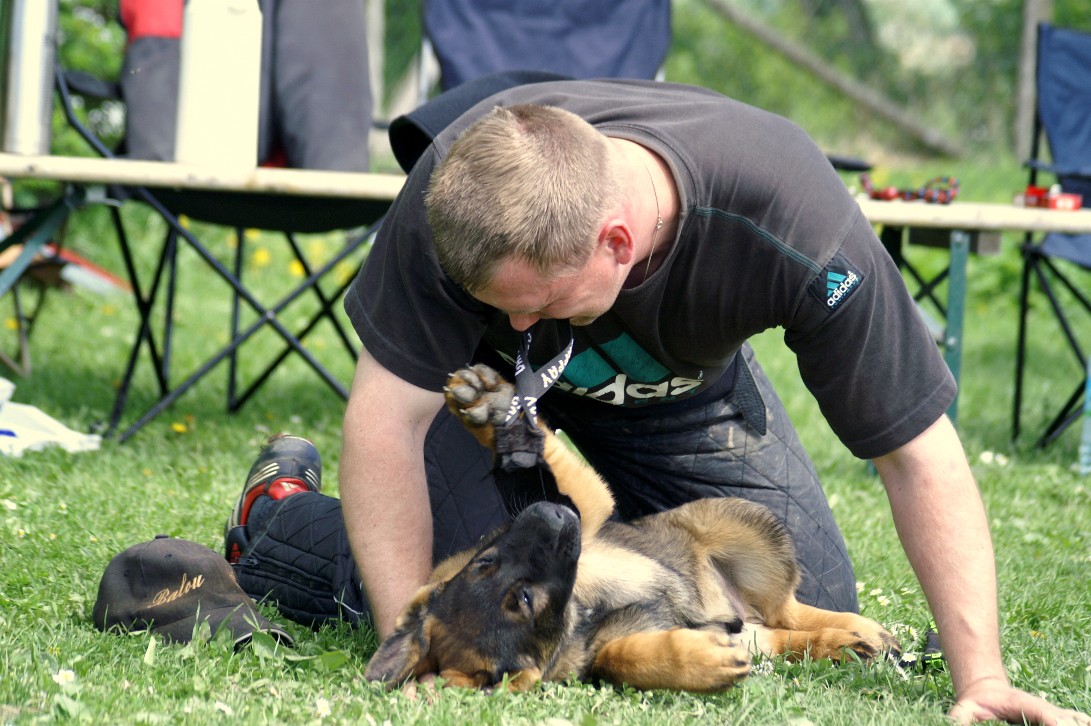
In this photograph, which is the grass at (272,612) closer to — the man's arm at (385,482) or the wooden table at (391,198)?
the man's arm at (385,482)

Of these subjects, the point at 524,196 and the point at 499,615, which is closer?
the point at 524,196

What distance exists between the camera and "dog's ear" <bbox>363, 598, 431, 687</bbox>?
2457 mm

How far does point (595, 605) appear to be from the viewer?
9.11 feet

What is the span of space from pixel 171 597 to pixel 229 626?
179 millimetres

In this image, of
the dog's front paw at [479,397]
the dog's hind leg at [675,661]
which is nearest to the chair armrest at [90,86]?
the dog's front paw at [479,397]

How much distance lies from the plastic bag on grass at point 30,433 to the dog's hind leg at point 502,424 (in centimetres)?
226

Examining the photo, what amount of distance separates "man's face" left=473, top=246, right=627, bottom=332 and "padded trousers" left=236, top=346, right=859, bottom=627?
765 mm

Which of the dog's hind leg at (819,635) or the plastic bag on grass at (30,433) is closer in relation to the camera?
the dog's hind leg at (819,635)

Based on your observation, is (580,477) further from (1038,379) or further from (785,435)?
(1038,379)

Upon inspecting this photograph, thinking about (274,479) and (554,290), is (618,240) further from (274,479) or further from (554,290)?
(274,479)

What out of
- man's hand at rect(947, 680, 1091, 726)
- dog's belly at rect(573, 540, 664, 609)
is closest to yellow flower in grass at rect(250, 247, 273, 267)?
dog's belly at rect(573, 540, 664, 609)

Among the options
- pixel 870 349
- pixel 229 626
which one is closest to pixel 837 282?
pixel 870 349

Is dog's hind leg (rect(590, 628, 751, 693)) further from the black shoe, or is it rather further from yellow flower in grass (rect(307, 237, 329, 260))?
yellow flower in grass (rect(307, 237, 329, 260))

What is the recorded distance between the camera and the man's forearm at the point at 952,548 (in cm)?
240
